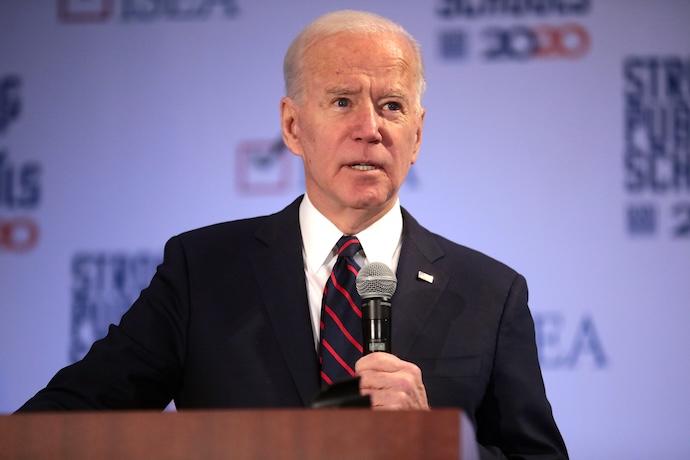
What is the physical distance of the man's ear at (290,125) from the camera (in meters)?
2.72

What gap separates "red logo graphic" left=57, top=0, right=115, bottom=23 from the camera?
12.6 feet

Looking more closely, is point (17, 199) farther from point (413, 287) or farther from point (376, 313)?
point (376, 313)

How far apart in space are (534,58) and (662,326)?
957 mm

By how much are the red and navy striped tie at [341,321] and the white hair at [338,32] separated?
0.44 metres

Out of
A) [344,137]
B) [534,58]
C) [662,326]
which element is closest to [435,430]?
[344,137]

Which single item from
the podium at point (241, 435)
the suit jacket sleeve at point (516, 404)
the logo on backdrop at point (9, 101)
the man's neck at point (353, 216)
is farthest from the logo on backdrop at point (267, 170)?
the podium at point (241, 435)

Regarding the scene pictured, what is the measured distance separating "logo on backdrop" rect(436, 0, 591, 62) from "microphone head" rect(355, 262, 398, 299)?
1.64 meters

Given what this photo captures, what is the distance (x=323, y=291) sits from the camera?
98.8 inches

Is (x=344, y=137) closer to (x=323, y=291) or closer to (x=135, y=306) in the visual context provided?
(x=323, y=291)

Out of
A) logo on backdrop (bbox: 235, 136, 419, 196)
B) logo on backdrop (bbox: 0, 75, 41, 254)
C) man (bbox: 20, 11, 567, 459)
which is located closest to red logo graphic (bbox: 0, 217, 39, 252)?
logo on backdrop (bbox: 0, 75, 41, 254)

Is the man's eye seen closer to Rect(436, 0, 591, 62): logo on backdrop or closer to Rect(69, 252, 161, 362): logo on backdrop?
Rect(436, 0, 591, 62): logo on backdrop

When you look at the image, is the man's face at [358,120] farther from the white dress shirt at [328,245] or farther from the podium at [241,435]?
the podium at [241,435]

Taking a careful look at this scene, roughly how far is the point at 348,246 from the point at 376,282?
1.43ft

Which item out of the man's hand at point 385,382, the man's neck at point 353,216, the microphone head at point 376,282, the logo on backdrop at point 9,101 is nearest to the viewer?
the man's hand at point 385,382
